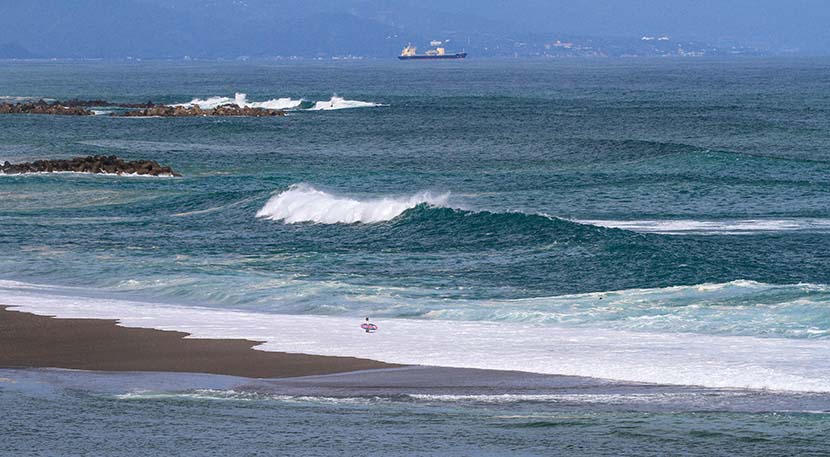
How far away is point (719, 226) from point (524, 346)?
54.0 ft

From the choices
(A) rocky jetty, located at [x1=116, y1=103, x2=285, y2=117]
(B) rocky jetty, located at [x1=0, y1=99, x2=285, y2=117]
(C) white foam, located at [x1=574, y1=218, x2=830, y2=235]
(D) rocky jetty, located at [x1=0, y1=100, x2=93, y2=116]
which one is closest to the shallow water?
(C) white foam, located at [x1=574, y1=218, x2=830, y2=235]

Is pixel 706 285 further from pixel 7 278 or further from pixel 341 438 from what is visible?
pixel 7 278

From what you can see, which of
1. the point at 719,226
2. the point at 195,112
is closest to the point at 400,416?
the point at 719,226

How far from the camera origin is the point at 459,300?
23.7 m

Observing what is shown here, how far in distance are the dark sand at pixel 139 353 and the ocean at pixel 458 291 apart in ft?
1.98

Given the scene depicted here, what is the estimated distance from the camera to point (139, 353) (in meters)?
18.8

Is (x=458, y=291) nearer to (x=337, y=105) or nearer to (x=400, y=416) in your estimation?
(x=400, y=416)

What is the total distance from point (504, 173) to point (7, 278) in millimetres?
28021

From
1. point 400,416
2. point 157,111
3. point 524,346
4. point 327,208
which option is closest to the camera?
point 400,416

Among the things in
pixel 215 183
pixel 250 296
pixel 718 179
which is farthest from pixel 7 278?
pixel 718 179

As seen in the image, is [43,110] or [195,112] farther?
[43,110]

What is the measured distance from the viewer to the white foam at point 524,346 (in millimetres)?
16609

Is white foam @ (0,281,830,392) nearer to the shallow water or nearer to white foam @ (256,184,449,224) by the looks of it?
the shallow water

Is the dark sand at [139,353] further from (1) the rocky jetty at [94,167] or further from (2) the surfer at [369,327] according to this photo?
(1) the rocky jetty at [94,167]
